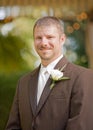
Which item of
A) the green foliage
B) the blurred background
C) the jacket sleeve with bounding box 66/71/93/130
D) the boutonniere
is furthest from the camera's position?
the green foliage

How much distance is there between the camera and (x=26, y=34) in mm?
4699

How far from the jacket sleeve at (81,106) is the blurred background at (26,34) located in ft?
7.57

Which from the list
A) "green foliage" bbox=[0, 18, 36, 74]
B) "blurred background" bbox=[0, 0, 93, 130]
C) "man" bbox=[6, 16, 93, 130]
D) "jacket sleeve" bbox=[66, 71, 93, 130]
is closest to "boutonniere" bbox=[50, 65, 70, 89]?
"man" bbox=[6, 16, 93, 130]

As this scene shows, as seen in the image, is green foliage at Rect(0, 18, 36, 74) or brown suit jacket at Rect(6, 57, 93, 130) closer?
brown suit jacket at Rect(6, 57, 93, 130)

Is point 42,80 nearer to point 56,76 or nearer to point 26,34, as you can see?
point 56,76

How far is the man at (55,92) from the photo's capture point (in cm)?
212

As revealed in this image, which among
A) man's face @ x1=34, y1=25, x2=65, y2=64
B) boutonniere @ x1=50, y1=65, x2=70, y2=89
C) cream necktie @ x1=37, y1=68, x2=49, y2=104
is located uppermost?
man's face @ x1=34, y1=25, x2=65, y2=64

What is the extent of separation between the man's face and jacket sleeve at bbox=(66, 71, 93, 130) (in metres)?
0.23

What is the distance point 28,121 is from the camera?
2.29 meters

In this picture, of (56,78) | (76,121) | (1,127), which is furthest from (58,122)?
(1,127)

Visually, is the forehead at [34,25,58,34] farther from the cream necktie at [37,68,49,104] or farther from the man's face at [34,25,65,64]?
the cream necktie at [37,68,49,104]

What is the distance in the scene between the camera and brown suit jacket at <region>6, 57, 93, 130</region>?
2.12m

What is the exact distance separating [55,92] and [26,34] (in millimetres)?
2573

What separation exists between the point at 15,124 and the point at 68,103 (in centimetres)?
45
